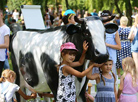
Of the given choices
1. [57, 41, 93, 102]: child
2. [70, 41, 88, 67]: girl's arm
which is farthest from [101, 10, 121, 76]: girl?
[57, 41, 93, 102]: child

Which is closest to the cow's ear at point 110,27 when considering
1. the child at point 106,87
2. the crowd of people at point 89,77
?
the crowd of people at point 89,77

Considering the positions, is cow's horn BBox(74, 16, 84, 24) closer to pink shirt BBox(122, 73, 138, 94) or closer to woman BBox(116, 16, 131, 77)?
pink shirt BBox(122, 73, 138, 94)

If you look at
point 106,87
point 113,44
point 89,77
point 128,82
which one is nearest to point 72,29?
point 89,77

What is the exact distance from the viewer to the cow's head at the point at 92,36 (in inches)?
198

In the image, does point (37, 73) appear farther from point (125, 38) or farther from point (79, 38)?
point (125, 38)

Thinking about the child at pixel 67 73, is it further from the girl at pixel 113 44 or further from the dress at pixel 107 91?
the girl at pixel 113 44

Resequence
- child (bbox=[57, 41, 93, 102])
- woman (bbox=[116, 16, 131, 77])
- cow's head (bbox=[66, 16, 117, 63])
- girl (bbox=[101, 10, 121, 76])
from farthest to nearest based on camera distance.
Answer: woman (bbox=[116, 16, 131, 77]) → girl (bbox=[101, 10, 121, 76]) → child (bbox=[57, 41, 93, 102]) → cow's head (bbox=[66, 16, 117, 63])

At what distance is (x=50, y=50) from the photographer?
594 centimetres

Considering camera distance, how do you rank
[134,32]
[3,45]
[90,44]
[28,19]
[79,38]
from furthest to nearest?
[28,19]
[134,32]
[3,45]
[79,38]
[90,44]

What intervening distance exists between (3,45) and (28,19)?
6.28 metres

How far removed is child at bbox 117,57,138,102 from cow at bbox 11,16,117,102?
24.8 inches

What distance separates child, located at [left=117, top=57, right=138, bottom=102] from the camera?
5844mm

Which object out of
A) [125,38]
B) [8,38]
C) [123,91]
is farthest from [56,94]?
[125,38]

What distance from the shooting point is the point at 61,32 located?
5.93 metres
